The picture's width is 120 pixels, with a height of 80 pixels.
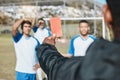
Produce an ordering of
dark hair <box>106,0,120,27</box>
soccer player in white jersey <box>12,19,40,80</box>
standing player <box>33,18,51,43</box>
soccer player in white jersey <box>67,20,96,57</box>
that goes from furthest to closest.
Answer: standing player <box>33,18,51,43</box> → soccer player in white jersey <box>67,20,96,57</box> → soccer player in white jersey <box>12,19,40,80</box> → dark hair <box>106,0,120,27</box>

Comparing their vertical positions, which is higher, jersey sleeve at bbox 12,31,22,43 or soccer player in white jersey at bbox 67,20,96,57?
jersey sleeve at bbox 12,31,22,43

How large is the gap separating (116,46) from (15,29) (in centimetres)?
672

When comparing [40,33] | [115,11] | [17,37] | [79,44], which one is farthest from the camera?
[40,33]

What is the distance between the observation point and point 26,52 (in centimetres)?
791

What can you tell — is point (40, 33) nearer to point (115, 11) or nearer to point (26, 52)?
point (26, 52)

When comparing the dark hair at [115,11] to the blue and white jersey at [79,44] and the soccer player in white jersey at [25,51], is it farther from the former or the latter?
the blue and white jersey at [79,44]

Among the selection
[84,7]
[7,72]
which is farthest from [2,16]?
[7,72]

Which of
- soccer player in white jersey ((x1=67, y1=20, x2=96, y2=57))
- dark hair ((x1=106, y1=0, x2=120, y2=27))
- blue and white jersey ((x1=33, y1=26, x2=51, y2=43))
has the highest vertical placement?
dark hair ((x1=106, y1=0, x2=120, y2=27))

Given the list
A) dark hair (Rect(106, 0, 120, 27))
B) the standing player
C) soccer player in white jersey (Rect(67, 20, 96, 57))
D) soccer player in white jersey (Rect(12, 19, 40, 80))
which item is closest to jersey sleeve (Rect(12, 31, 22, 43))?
soccer player in white jersey (Rect(12, 19, 40, 80))

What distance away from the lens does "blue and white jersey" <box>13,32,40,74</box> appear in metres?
7.88

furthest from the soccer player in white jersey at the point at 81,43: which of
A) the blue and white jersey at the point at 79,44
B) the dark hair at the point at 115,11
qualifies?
the dark hair at the point at 115,11

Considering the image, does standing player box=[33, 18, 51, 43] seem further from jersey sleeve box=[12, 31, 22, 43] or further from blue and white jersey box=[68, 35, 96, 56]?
jersey sleeve box=[12, 31, 22, 43]

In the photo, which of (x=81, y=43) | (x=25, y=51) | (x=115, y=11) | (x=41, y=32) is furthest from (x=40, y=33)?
(x=115, y=11)

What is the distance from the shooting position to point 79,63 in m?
1.28
